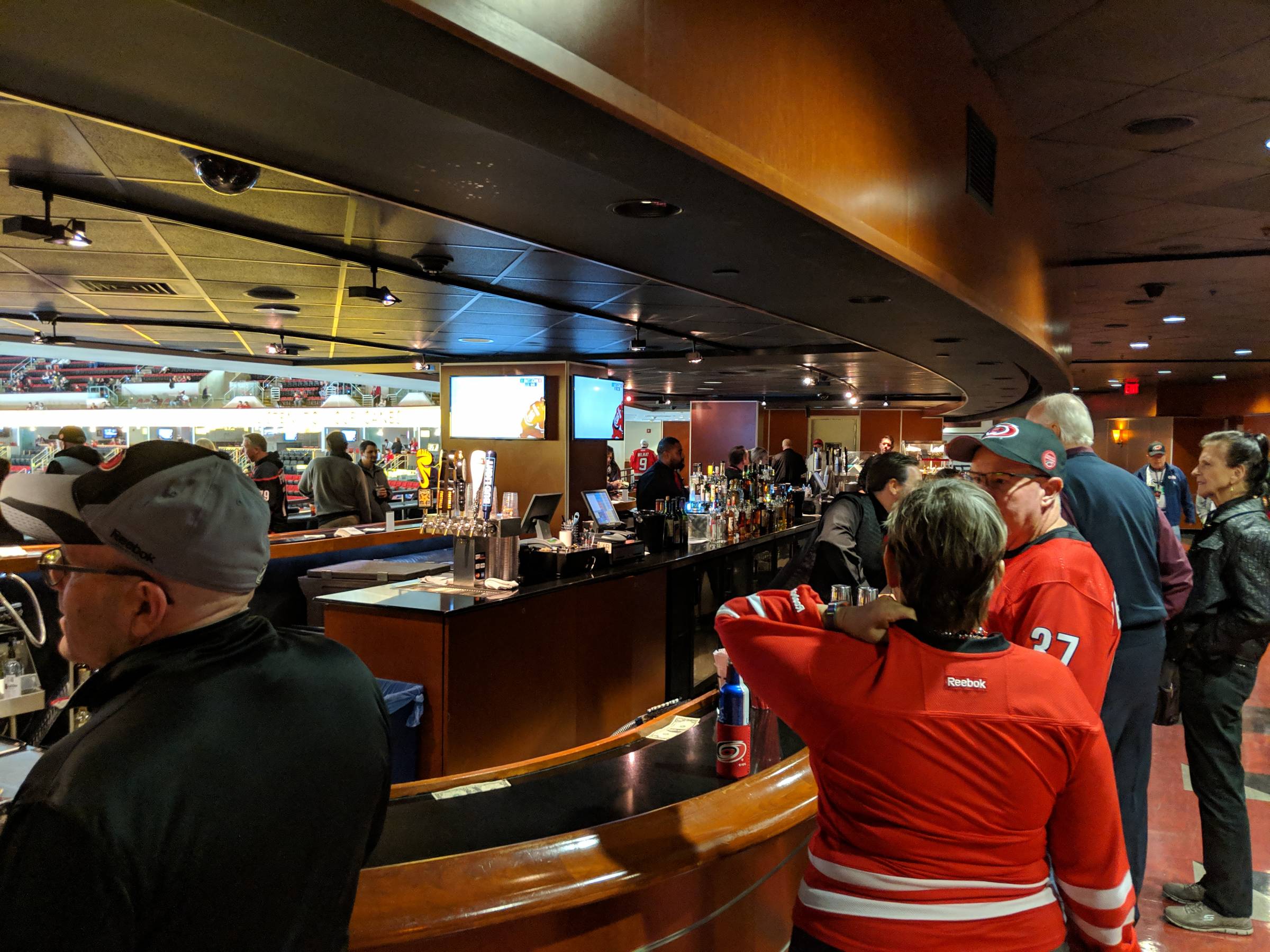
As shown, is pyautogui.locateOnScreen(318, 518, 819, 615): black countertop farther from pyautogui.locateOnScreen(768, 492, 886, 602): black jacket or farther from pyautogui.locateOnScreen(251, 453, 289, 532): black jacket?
pyautogui.locateOnScreen(251, 453, 289, 532): black jacket

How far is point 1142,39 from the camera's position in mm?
2982

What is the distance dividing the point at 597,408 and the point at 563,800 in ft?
30.3

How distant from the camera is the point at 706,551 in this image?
5.77 metres

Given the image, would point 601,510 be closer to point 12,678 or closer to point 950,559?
point 12,678

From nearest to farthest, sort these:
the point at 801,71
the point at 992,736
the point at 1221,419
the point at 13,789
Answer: the point at 992,736, the point at 13,789, the point at 801,71, the point at 1221,419

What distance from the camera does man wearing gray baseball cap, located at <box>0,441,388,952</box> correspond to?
0.72 metres

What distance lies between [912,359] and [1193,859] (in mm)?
4448

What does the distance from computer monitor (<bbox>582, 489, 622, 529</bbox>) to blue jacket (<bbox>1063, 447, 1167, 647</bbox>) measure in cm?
297

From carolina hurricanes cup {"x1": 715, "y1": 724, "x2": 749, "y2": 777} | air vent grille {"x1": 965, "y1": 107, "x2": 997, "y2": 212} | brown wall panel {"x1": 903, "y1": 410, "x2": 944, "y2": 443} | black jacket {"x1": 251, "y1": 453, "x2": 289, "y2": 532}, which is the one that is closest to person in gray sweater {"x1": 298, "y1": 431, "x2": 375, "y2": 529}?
black jacket {"x1": 251, "y1": 453, "x2": 289, "y2": 532}

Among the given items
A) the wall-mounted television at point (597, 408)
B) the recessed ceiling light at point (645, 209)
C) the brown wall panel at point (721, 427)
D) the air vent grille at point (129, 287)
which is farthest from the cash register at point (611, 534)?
the brown wall panel at point (721, 427)

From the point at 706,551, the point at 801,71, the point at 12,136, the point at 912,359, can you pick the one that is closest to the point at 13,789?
the point at 801,71

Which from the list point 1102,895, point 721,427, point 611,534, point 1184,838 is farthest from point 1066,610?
point 721,427

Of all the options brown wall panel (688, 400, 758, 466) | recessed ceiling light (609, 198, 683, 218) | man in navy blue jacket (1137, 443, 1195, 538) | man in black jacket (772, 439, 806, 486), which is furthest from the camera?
brown wall panel (688, 400, 758, 466)

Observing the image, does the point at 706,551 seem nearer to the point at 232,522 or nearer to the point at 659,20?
the point at 659,20
